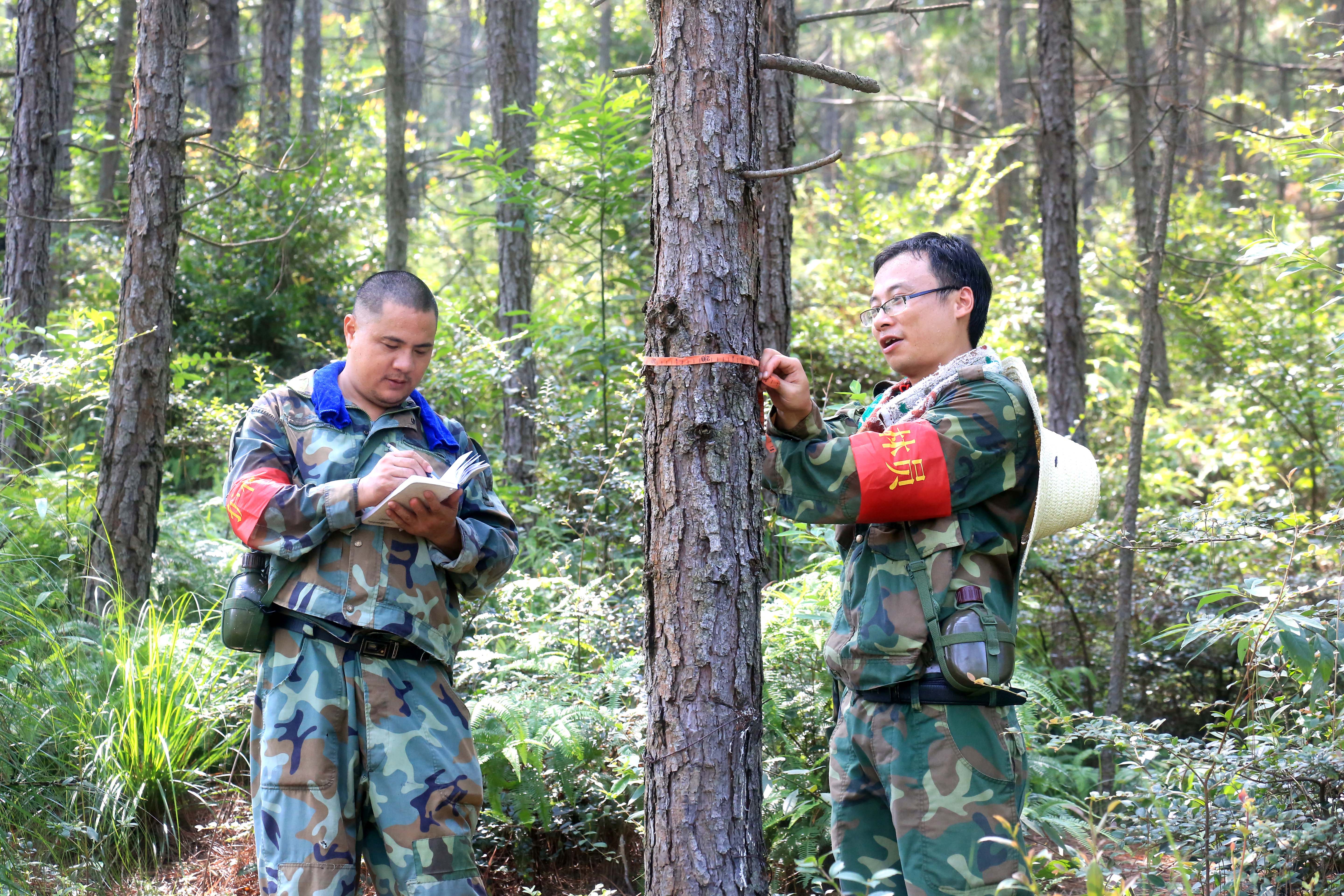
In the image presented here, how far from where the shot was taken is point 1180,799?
332 cm

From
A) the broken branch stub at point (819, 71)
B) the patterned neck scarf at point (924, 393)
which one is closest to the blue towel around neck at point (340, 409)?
the patterned neck scarf at point (924, 393)

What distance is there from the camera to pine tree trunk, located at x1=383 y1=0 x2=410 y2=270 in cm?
684

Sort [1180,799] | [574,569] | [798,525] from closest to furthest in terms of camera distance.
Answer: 1. [1180,799]
2. [798,525]
3. [574,569]

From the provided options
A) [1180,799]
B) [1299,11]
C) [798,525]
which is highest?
[1299,11]

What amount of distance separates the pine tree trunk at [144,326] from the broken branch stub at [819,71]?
395 cm

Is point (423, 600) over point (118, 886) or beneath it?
over

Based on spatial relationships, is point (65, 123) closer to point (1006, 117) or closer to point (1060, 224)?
point (1060, 224)

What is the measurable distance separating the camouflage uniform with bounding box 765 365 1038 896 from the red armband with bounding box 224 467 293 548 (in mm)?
1422

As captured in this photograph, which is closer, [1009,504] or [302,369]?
[1009,504]

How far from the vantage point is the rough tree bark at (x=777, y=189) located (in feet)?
18.6

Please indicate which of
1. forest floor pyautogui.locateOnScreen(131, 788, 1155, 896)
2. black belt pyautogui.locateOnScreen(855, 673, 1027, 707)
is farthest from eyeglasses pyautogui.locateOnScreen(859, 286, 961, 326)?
forest floor pyautogui.locateOnScreen(131, 788, 1155, 896)

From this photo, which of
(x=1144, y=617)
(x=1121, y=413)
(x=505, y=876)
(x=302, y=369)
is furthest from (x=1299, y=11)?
(x=505, y=876)

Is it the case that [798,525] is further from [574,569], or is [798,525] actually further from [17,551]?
[17,551]

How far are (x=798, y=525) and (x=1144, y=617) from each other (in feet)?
10.4
